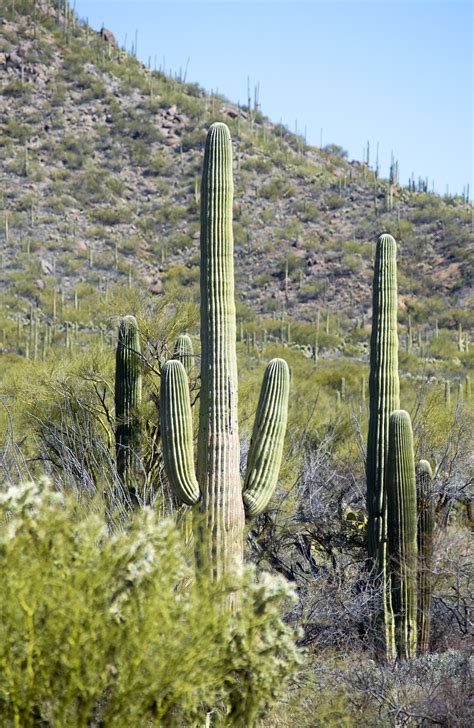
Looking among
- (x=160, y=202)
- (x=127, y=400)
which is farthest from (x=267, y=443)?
(x=160, y=202)

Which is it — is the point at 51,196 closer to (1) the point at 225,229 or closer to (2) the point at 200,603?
(1) the point at 225,229

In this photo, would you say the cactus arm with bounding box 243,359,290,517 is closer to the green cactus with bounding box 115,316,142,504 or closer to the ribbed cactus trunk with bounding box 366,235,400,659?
the ribbed cactus trunk with bounding box 366,235,400,659

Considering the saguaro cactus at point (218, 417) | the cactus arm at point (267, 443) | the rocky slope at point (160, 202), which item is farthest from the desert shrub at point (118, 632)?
the rocky slope at point (160, 202)

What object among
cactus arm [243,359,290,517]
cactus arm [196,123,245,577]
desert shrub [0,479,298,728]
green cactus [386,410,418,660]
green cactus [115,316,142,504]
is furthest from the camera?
green cactus [115,316,142,504]

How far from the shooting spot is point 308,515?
1189cm

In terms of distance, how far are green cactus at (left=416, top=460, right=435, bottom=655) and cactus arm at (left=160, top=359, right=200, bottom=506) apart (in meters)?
2.72

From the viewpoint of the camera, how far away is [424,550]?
10234 millimetres

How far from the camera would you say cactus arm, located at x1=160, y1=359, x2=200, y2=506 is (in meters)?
8.05

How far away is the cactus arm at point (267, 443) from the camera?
837cm

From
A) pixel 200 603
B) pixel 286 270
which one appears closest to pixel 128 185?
pixel 286 270

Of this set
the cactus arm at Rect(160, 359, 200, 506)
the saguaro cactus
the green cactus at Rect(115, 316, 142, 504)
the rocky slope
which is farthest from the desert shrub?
the rocky slope

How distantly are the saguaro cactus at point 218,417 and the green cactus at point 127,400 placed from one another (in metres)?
3.60

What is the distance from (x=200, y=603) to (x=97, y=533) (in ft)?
2.02

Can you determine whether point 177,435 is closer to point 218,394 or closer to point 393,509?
point 218,394
